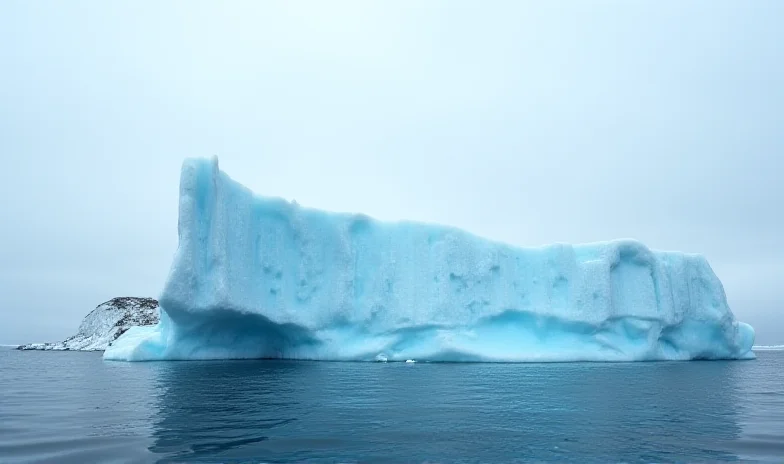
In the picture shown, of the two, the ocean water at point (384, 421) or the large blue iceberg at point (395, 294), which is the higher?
the large blue iceberg at point (395, 294)

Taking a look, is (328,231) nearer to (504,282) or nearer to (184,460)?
(504,282)

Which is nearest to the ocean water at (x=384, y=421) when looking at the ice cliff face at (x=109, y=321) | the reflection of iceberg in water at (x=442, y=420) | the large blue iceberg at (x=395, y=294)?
the reflection of iceberg in water at (x=442, y=420)

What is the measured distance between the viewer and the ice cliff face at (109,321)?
3922cm

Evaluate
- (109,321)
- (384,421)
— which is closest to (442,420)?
(384,421)

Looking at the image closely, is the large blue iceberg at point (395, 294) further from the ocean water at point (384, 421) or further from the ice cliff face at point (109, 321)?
the ice cliff face at point (109, 321)

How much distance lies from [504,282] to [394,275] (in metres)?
4.11

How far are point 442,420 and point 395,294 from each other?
39.4ft

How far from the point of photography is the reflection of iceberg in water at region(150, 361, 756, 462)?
4469 mm

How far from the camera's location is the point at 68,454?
13.5 feet

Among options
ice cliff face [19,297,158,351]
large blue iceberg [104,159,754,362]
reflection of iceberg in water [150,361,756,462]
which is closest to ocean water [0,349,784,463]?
reflection of iceberg in water [150,361,756,462]

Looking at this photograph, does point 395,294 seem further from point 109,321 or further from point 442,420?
point 109,321

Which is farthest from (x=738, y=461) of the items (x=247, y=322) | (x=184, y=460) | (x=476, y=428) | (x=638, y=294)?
(x=638, y=294)

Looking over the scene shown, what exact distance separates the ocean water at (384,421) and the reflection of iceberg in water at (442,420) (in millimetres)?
19

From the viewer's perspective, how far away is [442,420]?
6.05 metres
